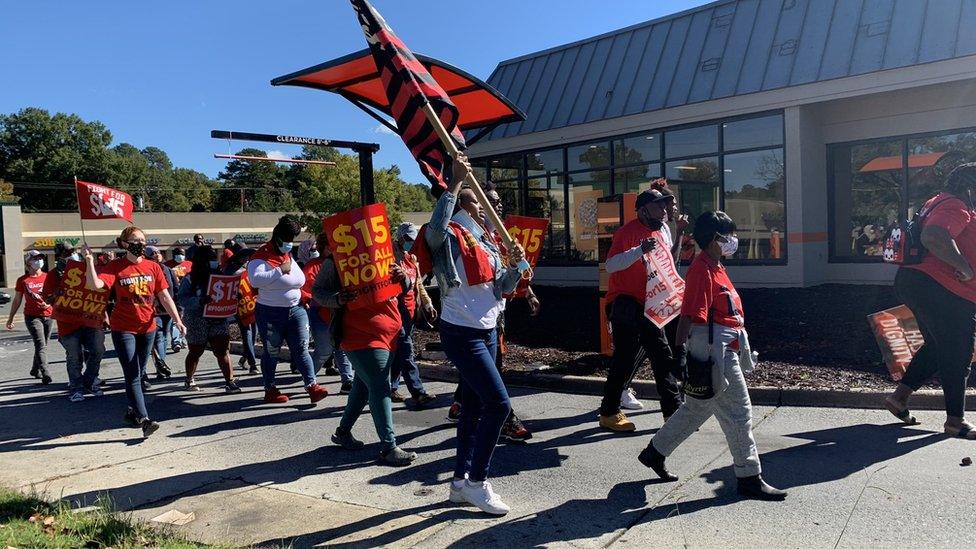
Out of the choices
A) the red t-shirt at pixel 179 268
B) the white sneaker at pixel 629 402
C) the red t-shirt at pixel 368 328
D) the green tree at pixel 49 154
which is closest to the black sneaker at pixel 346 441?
the red t-shirt at pixel 368 328

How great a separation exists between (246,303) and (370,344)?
4.45m

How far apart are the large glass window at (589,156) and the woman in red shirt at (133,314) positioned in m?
13.1

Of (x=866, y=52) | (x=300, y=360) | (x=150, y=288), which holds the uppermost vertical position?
(x=866, y=52)

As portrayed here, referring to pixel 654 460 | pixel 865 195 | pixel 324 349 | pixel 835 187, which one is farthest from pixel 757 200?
pixel 654 460

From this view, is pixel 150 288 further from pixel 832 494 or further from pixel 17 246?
pixel 17 246

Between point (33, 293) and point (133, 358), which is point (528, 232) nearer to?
point (133, 358)

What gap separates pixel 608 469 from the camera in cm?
488

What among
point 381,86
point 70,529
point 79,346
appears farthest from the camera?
point 381,86

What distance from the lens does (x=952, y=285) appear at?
5105 mm

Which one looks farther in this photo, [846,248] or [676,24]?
[676,24]

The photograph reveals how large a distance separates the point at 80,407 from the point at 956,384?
8.43 m

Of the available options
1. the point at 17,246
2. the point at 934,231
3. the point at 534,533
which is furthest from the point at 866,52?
the point at 17,246

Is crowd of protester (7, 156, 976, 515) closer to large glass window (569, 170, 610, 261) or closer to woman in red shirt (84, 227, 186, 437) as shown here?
woman in red shirt (84, 227, 186, 437)

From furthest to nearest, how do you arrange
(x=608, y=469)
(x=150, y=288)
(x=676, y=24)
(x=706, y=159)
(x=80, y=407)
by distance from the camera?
(x=676, y=24)
(x=706, y=159)
(x=80, y=407)
(x=150, y=288)
(x=608, y=469)
